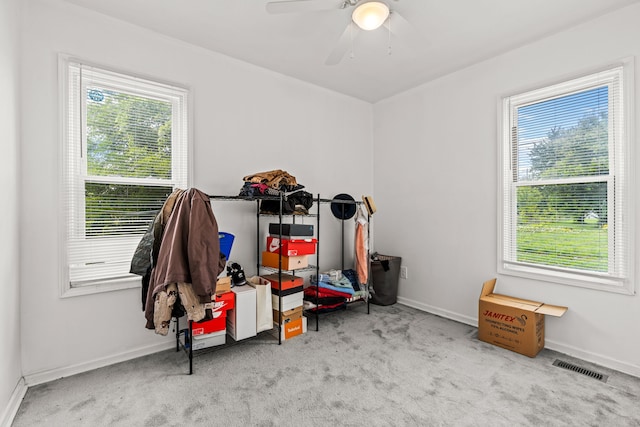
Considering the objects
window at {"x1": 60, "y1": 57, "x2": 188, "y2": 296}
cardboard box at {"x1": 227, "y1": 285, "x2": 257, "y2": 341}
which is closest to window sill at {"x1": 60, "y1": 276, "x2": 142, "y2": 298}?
window at {"x1": 60, "y1": 57, "x2": 188, "y2": 296}

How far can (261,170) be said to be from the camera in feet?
10.6

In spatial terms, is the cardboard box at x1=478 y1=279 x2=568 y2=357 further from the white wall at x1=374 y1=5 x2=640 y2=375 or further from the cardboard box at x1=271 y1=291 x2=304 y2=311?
the cardboard box at x1=271 y1=291 x2=304 y2=311

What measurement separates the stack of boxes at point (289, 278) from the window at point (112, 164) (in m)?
1.00

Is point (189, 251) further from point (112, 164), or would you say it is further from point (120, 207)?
point (112, 164)

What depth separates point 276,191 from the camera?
→ 279 centimetres

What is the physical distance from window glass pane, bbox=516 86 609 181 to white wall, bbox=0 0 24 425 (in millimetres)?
3740

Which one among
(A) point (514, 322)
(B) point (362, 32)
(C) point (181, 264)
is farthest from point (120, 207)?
(A) point (514, 322)

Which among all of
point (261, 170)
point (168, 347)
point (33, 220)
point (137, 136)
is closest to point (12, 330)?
point (33, 220)

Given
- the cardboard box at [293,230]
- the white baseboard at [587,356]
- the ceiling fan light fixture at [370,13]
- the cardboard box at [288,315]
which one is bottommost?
the white baseboard at [587,356]

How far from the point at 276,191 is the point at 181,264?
1.07m

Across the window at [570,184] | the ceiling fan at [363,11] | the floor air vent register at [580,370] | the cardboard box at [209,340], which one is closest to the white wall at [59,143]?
the cardboard box at [209,340]

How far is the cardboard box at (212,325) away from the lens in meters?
2.38

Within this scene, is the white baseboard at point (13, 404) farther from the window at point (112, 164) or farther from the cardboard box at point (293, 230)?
the cardboard box at point (293, 230)

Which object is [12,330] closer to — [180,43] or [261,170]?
[261,170]
